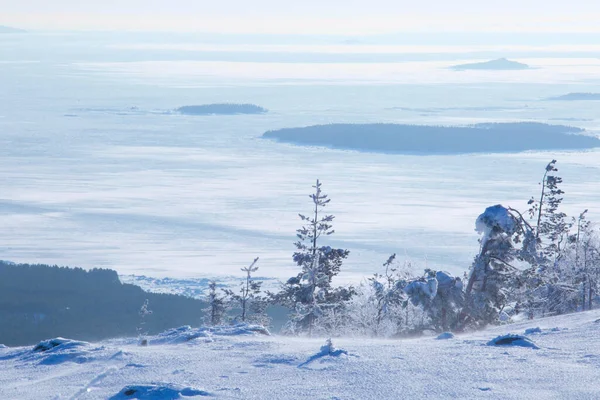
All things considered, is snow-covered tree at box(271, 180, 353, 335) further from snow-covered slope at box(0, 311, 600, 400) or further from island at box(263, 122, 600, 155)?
island at box(263, 122, 600, 155)

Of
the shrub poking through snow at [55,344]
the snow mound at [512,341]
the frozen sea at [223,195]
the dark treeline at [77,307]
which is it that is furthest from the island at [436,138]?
the snow mound at [512,341]

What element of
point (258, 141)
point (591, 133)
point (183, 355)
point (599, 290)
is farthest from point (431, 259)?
point (591, 133)

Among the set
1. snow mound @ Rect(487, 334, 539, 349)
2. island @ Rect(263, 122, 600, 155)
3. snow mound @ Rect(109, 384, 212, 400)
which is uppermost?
island @ Rect(263, 122, 600, 155)

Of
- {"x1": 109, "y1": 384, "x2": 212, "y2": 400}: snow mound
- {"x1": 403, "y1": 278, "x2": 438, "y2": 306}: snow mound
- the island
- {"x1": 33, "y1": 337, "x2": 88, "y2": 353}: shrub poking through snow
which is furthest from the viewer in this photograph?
the island

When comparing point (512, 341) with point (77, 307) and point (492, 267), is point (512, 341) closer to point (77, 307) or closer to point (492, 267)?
point (492, 267)

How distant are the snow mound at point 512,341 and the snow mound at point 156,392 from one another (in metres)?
3.08

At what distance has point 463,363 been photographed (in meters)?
6.93

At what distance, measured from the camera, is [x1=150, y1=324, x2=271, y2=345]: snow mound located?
8898 mm

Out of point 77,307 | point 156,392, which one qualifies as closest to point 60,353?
point 156,392

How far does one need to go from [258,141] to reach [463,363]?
140m

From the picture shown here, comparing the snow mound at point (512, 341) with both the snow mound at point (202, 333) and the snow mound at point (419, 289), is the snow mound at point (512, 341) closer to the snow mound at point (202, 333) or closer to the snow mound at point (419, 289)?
the snow mound at point (202, 333)

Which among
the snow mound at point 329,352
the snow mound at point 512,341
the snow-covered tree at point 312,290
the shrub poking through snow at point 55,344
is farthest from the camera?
the snow-covered tree at point 312,290

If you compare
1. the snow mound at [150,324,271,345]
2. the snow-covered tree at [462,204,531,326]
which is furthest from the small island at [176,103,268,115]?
the snow mound at [150,324,271,345]

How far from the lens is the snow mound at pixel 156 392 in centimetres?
609
